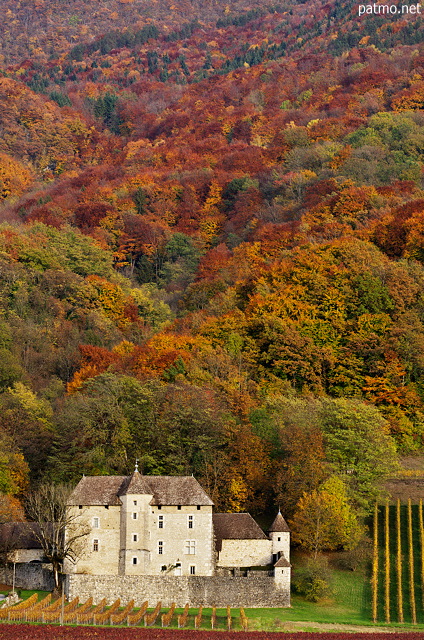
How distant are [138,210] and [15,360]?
65238 millimetres

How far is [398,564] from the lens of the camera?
232 feet

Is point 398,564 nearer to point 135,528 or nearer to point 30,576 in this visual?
point 135,528

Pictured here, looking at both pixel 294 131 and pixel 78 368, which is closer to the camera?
pixel 78 368

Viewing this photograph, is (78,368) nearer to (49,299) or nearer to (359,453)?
(49,299)

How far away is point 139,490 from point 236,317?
41491 mm

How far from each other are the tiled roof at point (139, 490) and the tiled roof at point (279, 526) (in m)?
4.33

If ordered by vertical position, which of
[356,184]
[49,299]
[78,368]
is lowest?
[78,368]

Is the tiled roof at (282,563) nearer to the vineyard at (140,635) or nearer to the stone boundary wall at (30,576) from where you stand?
the vineyard at (140,635)

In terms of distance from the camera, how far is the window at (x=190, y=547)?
69.9 m

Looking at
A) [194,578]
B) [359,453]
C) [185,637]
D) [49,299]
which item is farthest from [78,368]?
[185,637]

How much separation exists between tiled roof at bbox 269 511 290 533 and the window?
5.11 m

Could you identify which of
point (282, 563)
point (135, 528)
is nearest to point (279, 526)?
point (282, 563)

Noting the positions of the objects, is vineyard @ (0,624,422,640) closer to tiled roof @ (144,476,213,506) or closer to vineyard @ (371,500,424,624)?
vineyard @ (371,500,424,624)

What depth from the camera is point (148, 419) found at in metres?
86.4
